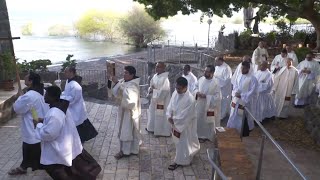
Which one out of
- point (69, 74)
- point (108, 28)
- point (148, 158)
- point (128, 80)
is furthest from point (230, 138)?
point (108, 28)

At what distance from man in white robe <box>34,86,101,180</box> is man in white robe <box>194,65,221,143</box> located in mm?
3311

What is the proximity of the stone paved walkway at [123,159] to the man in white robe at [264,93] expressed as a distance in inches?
75.3

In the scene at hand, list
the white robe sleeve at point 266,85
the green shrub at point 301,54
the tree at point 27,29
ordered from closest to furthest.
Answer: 1. the white robe sleeve at point 266,85
2. the green shrub at point 301,54
3. the tree at point 27,29

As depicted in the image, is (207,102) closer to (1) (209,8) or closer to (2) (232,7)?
(1) (209,8)

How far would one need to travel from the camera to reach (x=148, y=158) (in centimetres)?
705

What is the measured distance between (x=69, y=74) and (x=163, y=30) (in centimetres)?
4423

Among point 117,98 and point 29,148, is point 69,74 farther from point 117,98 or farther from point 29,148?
point 29,148

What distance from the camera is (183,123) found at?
639 centimetres

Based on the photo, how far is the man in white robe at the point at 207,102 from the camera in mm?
7953

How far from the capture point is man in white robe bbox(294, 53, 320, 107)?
11125mm

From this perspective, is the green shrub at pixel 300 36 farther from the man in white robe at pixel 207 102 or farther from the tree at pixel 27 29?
the tree at pixel 27 29

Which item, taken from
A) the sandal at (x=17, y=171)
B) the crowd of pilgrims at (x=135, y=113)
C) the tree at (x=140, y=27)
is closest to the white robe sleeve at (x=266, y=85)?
the crowd of pilgrims at (x=135, y=113)

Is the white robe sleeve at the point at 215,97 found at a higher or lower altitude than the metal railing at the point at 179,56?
higher

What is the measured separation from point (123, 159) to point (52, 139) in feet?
7.25
